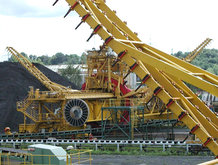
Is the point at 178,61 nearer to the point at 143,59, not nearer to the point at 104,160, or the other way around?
the point at 143,59

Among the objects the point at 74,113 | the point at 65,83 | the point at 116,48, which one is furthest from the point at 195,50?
the point at 116,48

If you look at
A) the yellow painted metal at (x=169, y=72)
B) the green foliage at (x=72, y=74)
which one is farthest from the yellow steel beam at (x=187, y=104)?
the green foliage at (x=72, y=74)

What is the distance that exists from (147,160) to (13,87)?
23.2m

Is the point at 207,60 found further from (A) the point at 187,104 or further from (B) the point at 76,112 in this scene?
(A) the point at 187,104

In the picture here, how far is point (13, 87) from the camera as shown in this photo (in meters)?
38.8

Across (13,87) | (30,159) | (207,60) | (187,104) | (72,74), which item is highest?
(207,60)

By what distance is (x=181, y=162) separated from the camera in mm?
18500

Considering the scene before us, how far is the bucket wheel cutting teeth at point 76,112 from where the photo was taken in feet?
89.9

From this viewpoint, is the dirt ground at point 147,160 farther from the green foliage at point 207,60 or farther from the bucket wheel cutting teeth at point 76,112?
the green foliage at point 207,60

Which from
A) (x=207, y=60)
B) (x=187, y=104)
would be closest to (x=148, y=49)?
(x=187, y=104)

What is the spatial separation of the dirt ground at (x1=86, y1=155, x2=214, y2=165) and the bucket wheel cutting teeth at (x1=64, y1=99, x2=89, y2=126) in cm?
711

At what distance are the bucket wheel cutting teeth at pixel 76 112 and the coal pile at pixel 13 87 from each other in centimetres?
758

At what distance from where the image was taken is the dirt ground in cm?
1847

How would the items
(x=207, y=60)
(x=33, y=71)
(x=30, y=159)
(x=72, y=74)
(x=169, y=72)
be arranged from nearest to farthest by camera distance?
(x=30, y=159)
(x=169, y=72)
(x=33, y=71)
(x=72, y=74)
(x=207, y=60)
